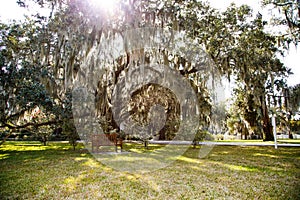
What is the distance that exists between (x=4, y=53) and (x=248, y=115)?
50.1 feet

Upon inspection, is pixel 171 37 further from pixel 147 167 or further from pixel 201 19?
pixel 147 167

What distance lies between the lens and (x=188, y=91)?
11188 millimetres

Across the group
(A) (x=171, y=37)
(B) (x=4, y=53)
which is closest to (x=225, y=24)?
(A) (x=171, y=37)

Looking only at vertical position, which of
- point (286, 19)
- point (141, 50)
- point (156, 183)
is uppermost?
point (286, 19)

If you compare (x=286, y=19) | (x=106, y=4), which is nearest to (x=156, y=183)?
(x=106, y=4)

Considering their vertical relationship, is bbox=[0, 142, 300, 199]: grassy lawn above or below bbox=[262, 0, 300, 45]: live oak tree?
below

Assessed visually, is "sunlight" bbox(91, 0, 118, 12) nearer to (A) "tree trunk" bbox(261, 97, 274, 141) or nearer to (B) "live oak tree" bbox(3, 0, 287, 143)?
(B) "live oak tree" bbox(3, 0, 287, 143)

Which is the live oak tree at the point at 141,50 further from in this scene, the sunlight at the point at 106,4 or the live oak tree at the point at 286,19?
the live oak tree at the point at 286,19

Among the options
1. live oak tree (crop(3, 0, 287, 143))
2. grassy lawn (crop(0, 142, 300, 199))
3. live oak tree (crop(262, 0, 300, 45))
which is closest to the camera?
grassy lawn (crop(0, 142, 300, 199))

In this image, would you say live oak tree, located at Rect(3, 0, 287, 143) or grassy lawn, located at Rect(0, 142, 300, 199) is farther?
live oak tree, located at Rect(3, 0, 287, 143)

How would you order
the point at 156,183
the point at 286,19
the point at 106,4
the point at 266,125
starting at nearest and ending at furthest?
the point at 156,183
the point at 106,4
the point at 286,19
the point at 266,125

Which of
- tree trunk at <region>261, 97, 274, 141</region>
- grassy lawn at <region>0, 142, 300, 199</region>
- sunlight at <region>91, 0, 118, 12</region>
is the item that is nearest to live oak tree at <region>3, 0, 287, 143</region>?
sunlight at <region>91, 0, 118, 12</region>

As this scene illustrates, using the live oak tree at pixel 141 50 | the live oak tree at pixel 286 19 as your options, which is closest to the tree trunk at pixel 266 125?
the live oak tree at pixel 141 50

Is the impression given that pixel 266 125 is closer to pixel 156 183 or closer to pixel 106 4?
pixel 106 4
